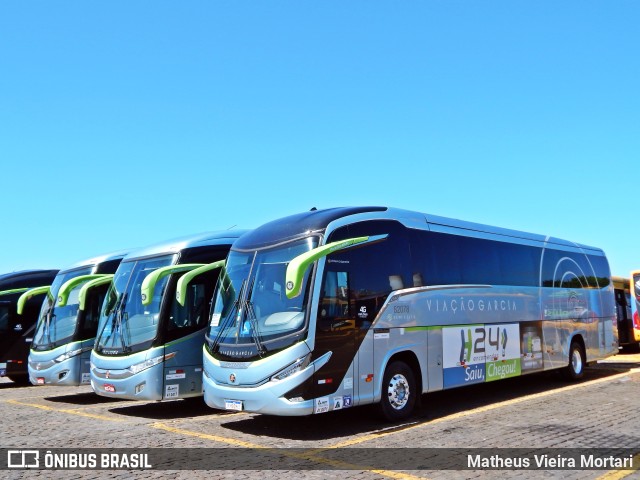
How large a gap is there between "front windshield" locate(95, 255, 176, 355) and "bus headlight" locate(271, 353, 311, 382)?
3.64 meters

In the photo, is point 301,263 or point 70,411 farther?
point 70,411

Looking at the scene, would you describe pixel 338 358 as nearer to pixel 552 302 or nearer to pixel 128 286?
pixel 128 286

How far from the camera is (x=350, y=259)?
10117 millimetres

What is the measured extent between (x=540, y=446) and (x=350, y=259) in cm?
383

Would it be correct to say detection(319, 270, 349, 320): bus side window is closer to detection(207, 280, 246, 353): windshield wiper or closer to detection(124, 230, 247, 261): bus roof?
detection(207, 280, 246, 353): windshield wiper

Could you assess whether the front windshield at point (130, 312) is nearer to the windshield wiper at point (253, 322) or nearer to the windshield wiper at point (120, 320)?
the windshield wiper at point (120, 320)

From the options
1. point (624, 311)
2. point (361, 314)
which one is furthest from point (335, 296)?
point (624, 311)

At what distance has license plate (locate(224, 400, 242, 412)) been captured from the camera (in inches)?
372

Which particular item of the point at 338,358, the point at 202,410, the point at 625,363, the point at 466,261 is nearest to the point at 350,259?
the point at 338,358

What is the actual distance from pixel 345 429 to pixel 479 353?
3880 mm

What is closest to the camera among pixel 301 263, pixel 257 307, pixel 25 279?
pixel 301 263

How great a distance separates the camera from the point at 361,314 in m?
10.1

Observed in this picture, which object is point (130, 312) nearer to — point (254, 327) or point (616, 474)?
point (254, 327)

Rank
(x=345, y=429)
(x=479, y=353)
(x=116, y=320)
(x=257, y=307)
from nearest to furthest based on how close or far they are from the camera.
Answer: (x=257, y=307), (x=345, y=429), (x=116, y=320), (x=479, y=353)
